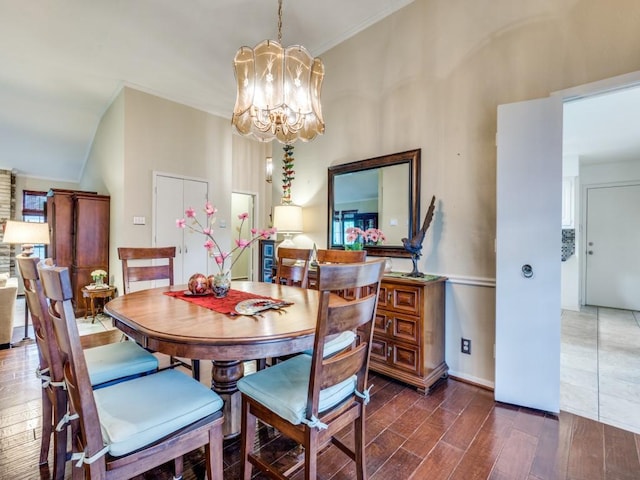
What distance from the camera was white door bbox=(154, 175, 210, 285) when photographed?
173 inches

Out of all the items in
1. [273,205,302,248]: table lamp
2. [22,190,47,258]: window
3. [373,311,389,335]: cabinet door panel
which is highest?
[22,190,47,258]: window

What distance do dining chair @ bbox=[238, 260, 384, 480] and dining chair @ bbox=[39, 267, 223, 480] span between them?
19 centimetres

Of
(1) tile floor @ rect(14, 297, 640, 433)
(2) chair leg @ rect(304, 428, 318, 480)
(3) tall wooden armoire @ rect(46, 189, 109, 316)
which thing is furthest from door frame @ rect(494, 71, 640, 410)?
(3) tall wooden armoire @ rect(46, 189, 109, 316)

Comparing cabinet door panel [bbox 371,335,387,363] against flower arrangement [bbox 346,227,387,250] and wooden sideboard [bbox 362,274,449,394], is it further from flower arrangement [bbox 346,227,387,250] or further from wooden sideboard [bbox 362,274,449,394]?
flower arrangement [bbox 346,227,387,250]

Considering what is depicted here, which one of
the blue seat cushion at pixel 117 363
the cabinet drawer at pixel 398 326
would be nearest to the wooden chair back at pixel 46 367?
the blue seat cushion at pixel 117 363

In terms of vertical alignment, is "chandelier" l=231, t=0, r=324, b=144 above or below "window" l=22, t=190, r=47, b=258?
above

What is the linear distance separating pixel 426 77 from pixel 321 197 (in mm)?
1705

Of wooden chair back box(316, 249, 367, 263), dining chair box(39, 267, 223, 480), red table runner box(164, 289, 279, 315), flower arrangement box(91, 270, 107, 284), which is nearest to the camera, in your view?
dining chair box(39, 267, 223, 480)

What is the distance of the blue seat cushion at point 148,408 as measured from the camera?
997 mm

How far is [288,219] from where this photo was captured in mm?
3770

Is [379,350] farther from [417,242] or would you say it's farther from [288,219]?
[288,219]

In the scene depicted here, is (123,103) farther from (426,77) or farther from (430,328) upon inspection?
(430,328)

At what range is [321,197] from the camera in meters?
3.80

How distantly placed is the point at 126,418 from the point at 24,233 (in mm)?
3617
